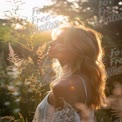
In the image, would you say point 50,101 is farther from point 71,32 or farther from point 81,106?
point 71,32

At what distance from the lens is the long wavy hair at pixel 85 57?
249 cm

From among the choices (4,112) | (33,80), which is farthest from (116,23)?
(33,80)

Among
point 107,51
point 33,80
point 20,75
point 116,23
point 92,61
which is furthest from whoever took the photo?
point 116,23

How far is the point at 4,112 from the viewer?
21.8 ft

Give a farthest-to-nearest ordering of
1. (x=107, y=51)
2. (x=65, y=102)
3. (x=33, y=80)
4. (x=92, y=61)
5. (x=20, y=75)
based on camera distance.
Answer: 1. (x=107, y=51)
2. (x=20, y=75)
3. (x=33, y=80)
4. (x=92, y=61)
5. (x=65, y=102)

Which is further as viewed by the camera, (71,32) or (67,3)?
(67,3)

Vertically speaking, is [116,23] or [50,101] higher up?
[50,101]

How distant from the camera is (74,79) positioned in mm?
2434

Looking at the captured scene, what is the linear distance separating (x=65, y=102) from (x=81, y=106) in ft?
0.34

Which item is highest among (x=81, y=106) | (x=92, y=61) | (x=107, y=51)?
(x=92, y=61)

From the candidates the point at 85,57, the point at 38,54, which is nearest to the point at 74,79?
the point at 85,57

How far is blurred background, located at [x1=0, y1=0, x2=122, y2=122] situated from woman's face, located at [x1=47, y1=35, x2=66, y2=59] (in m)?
0.69

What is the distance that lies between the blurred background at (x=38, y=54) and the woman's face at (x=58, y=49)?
2.27 ft

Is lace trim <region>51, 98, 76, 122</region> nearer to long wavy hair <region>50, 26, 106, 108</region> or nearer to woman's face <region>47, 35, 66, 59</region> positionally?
long wavy hair <region>50, 26, 106, 108</region>
